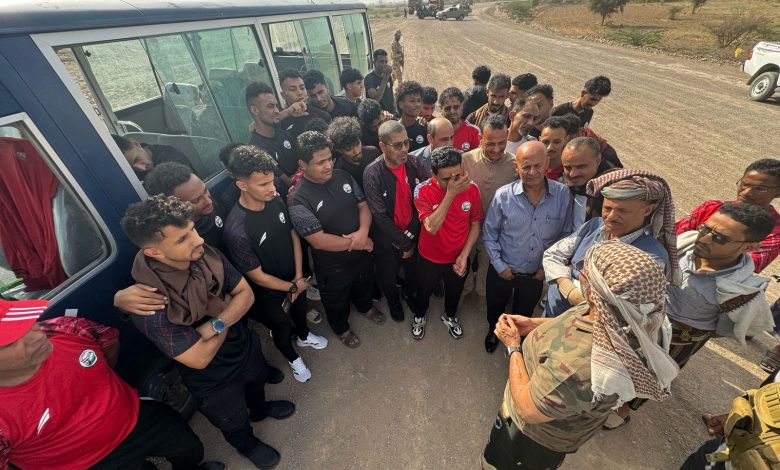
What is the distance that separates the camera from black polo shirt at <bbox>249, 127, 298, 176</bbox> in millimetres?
3637

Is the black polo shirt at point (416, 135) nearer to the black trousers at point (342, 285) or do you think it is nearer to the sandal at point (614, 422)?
the black trousers at point (342, 285)

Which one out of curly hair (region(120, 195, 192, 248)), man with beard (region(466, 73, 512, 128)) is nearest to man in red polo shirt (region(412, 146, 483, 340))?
curly hair (region(120, 195, 192, 248))

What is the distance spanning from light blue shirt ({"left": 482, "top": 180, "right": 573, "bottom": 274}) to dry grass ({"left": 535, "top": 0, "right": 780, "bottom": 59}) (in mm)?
19257

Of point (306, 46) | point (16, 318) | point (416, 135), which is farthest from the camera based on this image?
point (306, 46)

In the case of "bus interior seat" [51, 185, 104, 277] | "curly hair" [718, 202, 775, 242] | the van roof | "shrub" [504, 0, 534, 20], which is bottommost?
"shrub" [504, 0, 534, 20]

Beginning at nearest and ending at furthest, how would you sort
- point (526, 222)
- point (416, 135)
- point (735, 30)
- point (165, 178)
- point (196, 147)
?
point (165, 178) → point (526, 222) → point (196, 147) → point (416, 135) → point (735, 30)

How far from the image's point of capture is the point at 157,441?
211 cm

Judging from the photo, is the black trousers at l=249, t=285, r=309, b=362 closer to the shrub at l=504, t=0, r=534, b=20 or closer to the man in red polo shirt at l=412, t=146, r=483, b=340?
the man in red polo shirt at l=412, t=146, r=483, b=340

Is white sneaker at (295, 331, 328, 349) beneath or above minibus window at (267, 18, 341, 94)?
beneath

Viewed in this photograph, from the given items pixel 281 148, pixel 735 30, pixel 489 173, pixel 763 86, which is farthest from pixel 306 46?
pixel 735 30

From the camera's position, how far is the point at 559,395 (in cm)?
150

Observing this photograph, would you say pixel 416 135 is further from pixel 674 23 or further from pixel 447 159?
pixel 674 23

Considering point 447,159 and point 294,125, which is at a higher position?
point 447,159

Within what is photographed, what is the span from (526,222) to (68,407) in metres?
3.09
